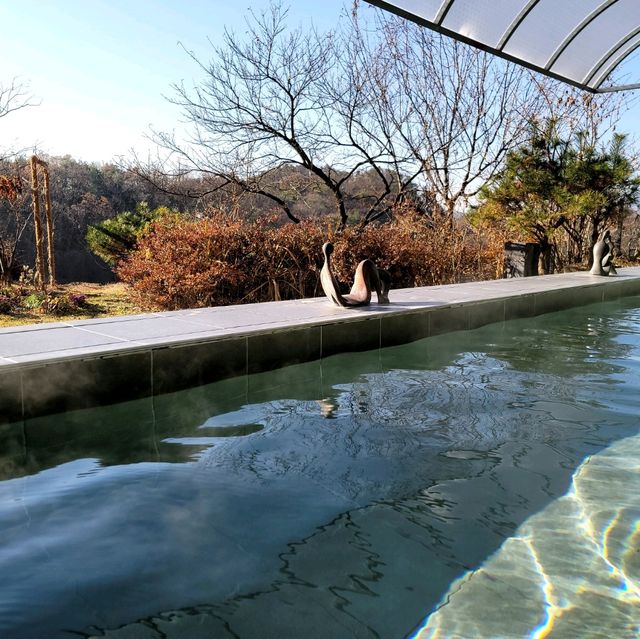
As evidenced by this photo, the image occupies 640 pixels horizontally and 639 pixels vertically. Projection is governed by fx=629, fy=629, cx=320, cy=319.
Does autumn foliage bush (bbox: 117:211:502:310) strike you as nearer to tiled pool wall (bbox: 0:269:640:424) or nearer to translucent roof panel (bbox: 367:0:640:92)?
tiled pool wall (bbox: 0:269:640:424)

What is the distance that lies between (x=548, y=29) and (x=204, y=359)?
743 cm

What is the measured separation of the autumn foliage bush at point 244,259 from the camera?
8.16 meters

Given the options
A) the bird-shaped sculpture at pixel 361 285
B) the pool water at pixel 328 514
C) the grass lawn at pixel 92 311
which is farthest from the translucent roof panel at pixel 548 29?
the grass lawn at pixel 92 311

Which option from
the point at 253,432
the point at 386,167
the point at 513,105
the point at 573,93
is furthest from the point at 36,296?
the point at 573,93

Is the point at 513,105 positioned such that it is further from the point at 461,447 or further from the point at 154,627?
the point at 154,627

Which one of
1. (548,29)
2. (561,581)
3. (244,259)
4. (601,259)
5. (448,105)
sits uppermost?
(448,105)

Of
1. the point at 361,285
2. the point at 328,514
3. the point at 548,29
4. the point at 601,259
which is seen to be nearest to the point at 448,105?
the point at 601,259

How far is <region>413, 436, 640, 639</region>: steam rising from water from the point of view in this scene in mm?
2004

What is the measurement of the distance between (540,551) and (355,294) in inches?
168

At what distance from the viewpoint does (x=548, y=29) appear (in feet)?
29.3

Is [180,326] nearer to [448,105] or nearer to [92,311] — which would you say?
[92,311]

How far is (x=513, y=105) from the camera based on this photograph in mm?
14695

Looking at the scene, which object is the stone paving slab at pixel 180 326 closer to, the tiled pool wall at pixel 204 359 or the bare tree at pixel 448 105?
the tiled pool wall at pixel 204 359

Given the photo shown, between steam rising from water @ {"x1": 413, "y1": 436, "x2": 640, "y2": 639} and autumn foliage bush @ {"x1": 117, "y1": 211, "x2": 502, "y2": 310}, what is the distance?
19.7 feet
